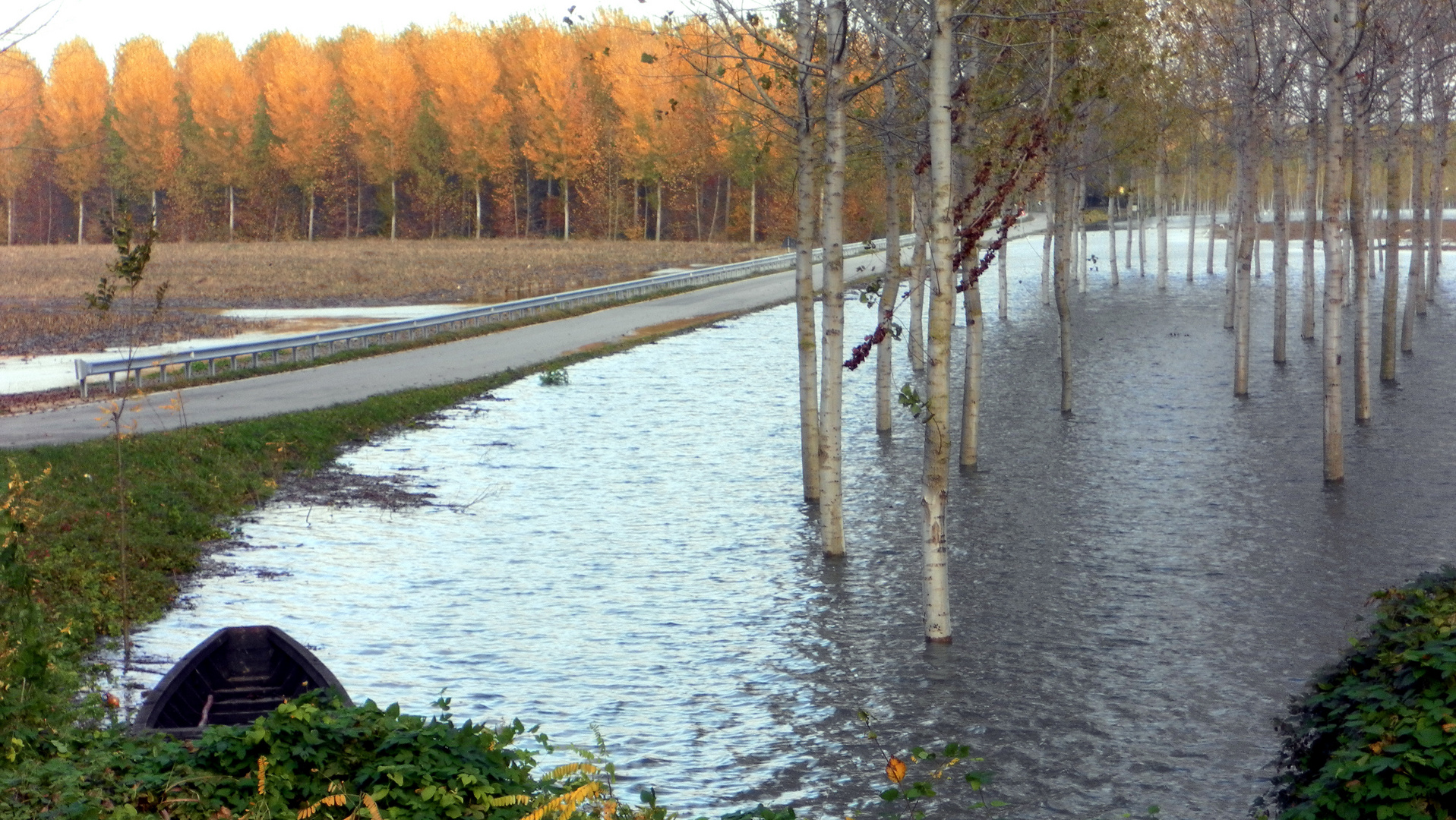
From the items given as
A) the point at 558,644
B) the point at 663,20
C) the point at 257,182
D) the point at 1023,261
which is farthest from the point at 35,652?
the point at 257,182

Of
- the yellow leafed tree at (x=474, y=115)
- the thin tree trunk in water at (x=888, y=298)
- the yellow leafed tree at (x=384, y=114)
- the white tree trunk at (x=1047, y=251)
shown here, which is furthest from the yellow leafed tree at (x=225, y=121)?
the thin tree trunk in water at (x=888, y=298)

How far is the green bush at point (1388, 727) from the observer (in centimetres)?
492

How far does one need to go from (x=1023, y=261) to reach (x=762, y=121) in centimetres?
5959

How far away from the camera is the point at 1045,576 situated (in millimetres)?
13508

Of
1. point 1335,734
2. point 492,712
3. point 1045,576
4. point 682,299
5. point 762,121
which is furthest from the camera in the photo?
point 682,299

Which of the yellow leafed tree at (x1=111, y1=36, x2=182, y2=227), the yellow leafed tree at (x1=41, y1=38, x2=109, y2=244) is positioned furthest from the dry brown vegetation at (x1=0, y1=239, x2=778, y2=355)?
the yellow leafed tree at (x1=111, y1=36, x2=182, y2=227)

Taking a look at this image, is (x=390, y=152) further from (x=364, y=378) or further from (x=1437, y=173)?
(x=1437, y=173)

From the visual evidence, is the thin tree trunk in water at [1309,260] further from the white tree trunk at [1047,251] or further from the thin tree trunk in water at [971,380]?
the thin tree trunk in water at [971,380]

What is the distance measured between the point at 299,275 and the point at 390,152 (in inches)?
1327

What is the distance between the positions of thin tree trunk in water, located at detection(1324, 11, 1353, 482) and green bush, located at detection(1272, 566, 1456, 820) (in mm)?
11588

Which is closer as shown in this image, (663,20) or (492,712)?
(492,712)

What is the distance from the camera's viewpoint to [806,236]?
1524 centimetres

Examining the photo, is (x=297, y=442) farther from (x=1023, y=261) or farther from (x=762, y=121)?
(x=1023, y=261)

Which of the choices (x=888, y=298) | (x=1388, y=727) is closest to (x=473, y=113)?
(x=888, y=298)
